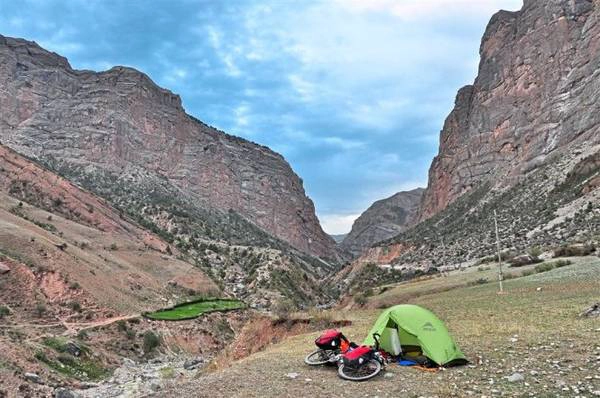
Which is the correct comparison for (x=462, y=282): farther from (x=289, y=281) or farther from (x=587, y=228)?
(x=289, y=281)

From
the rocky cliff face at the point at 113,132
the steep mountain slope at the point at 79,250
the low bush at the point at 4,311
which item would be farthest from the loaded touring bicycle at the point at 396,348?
the rocky cliff face at the point at 113,132

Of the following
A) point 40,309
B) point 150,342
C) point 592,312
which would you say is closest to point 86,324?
point 40,309

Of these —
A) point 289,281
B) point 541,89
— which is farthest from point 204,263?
point 541,89

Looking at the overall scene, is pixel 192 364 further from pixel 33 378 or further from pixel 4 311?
pixel 4 311

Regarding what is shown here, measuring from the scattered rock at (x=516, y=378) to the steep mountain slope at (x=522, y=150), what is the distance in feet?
123

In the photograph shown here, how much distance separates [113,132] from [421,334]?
428ft

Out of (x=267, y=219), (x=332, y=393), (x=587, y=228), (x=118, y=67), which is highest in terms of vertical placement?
(x=118, y=67)

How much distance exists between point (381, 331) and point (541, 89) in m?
101

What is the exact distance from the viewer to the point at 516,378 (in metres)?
9.35

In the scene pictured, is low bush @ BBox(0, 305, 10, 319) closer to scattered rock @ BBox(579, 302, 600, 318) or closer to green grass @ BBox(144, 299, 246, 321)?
green grass @ BBox(144, 299, 246, 321)

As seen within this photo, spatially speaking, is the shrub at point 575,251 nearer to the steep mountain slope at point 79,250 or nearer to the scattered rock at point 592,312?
the scattered rock at point 592,312

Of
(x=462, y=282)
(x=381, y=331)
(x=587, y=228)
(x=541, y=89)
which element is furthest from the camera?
(x=541, y=89)

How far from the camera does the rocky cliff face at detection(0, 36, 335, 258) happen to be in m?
118

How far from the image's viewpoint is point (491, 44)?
131500 mm
